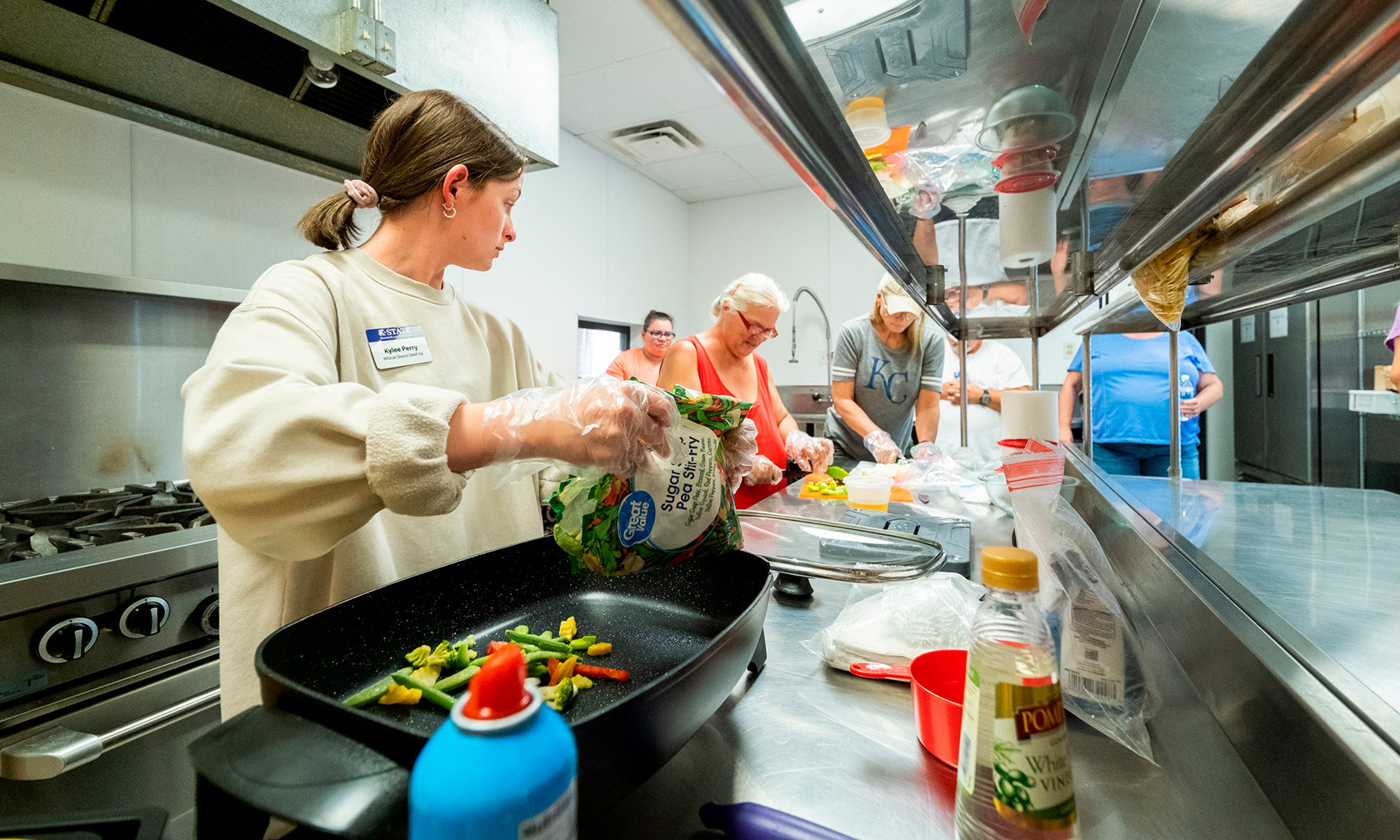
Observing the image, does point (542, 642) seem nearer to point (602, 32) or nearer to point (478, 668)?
point (478, 668)

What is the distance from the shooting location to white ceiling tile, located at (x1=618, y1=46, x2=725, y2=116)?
307cm

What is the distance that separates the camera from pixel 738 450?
0.78 m

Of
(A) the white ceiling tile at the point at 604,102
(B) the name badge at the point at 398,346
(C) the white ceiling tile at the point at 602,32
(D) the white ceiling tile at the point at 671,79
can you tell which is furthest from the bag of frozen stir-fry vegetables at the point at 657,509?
(A) the white ceiling tile at the point at 604,102

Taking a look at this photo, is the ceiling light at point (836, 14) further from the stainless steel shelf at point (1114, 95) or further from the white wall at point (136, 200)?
the white wall at point (136, 200)

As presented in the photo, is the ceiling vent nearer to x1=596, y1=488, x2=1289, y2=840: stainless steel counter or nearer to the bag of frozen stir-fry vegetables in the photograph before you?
the bag of frozen stir-fry vegetables

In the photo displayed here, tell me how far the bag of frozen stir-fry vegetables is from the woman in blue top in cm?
287

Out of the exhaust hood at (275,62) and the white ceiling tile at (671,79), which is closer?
the exhaust hood at (275,62)

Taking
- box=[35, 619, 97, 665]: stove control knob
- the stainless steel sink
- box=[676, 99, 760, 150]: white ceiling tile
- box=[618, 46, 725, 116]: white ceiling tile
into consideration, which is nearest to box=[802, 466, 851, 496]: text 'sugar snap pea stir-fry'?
box=[35, 619, 97, 665]: stove control knob

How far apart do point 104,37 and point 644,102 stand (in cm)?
263

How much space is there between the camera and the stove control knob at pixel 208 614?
1.18m

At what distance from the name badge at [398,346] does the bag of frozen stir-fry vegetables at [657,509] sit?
432 millimetres

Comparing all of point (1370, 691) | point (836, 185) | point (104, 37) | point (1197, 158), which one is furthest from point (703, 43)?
point (104, 37)

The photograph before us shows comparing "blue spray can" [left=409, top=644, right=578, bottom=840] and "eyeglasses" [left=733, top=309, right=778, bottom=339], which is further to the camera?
"eyeglasses" [left=733, top=309, right=778, bottom=339]

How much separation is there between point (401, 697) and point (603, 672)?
0.18m
